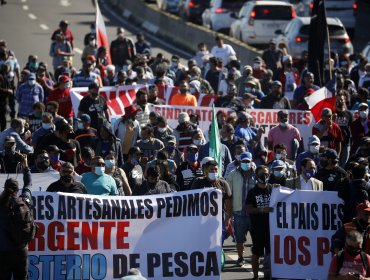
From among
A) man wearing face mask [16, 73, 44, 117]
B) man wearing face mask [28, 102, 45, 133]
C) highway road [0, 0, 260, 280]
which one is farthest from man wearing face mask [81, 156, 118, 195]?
highway road [0, 0, 260, 280]

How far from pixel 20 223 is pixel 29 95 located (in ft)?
37.8

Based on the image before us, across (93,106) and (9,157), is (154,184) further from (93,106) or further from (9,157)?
(93,106)

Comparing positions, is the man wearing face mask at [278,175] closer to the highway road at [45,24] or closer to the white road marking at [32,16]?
the highway road at [45,24]

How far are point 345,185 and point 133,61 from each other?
1406 centimetres

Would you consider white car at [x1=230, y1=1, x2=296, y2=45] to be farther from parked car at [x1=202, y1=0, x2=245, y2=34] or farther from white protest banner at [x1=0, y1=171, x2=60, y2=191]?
white protest banner at [x1=0, y1=171, x2=60, y2=191]

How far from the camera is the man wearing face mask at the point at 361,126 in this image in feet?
70.5

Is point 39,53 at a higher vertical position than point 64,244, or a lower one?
higher

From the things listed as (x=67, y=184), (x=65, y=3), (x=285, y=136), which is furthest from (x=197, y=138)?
(x=65, y=3)

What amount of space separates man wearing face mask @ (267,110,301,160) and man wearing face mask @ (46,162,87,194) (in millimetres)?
5806

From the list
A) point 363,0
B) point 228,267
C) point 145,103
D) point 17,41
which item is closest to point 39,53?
point 17,41

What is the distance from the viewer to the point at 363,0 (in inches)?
1634

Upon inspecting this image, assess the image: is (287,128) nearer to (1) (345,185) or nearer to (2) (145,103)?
(2) (145,103)

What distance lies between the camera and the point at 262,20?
125ft

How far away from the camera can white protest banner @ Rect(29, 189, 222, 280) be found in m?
14.7
